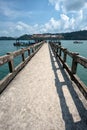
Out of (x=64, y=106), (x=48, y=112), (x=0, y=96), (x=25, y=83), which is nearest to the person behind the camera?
(x=48, y=112)

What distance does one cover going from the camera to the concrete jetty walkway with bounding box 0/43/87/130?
8.75 feet

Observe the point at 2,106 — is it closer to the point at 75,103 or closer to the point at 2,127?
the point at 2,127

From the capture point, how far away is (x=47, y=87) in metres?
4.54

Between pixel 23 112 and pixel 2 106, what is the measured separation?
2.16 ft

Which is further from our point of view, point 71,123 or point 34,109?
point 34,109

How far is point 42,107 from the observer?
10.7 feet

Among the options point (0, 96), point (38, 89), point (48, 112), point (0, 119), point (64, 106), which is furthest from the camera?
point (38, 89)

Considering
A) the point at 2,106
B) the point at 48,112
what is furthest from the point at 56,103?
the point at 2,106

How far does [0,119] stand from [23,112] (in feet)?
1.77

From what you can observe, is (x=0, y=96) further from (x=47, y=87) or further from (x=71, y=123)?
(x=71, y=123)

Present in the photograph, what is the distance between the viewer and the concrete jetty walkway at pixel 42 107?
2.67 metres

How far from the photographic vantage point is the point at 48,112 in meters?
3.05

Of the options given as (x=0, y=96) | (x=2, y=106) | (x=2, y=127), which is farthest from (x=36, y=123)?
(x=0, y=96)

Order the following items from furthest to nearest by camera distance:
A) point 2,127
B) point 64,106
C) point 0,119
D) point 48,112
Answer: point 64,106 < point 48,112 < point 0,119 < point 2,127
